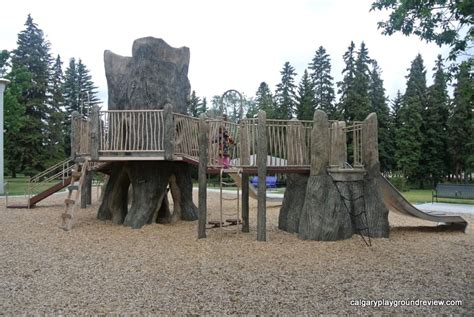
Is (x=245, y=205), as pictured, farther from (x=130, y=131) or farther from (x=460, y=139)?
(x=460, y=139)

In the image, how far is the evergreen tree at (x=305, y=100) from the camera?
4688 centimetres

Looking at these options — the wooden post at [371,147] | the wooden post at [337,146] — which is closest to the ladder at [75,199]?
the wooden post at [337,146]

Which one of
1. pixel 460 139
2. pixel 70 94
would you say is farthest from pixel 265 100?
pixel 70 94

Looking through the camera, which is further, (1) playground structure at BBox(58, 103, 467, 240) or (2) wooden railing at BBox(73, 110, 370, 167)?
(2) wooden railing at BBox(73, 110, 370, 167)

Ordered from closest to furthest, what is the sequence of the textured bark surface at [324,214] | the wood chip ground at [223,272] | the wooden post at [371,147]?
the wood chip ground at [223,272]
the textured bark surface at [324,214]
the wooden post at [371,147]

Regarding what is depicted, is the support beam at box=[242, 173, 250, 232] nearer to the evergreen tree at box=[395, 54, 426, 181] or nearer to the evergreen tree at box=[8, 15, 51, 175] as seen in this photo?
the evergreen tree at box=[395, 54, 426, 181]

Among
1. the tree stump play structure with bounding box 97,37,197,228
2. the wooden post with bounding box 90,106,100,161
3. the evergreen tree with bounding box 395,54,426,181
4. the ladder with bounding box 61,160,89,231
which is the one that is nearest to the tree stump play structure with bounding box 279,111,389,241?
the tree stump play structure with bounding box 97,37,197,228

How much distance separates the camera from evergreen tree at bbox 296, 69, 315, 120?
46.9 metres

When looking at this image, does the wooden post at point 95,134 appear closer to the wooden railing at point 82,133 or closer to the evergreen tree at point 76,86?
the wooden railing at point 82,133

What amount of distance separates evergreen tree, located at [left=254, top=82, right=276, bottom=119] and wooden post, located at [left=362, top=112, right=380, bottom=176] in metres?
37.0

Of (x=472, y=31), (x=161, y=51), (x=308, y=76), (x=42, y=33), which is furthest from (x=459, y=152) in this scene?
(x=42, y=33)

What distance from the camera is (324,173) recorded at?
423 inches

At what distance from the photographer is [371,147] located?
1116 cm

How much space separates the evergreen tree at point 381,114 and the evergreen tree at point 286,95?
9.62 meters
